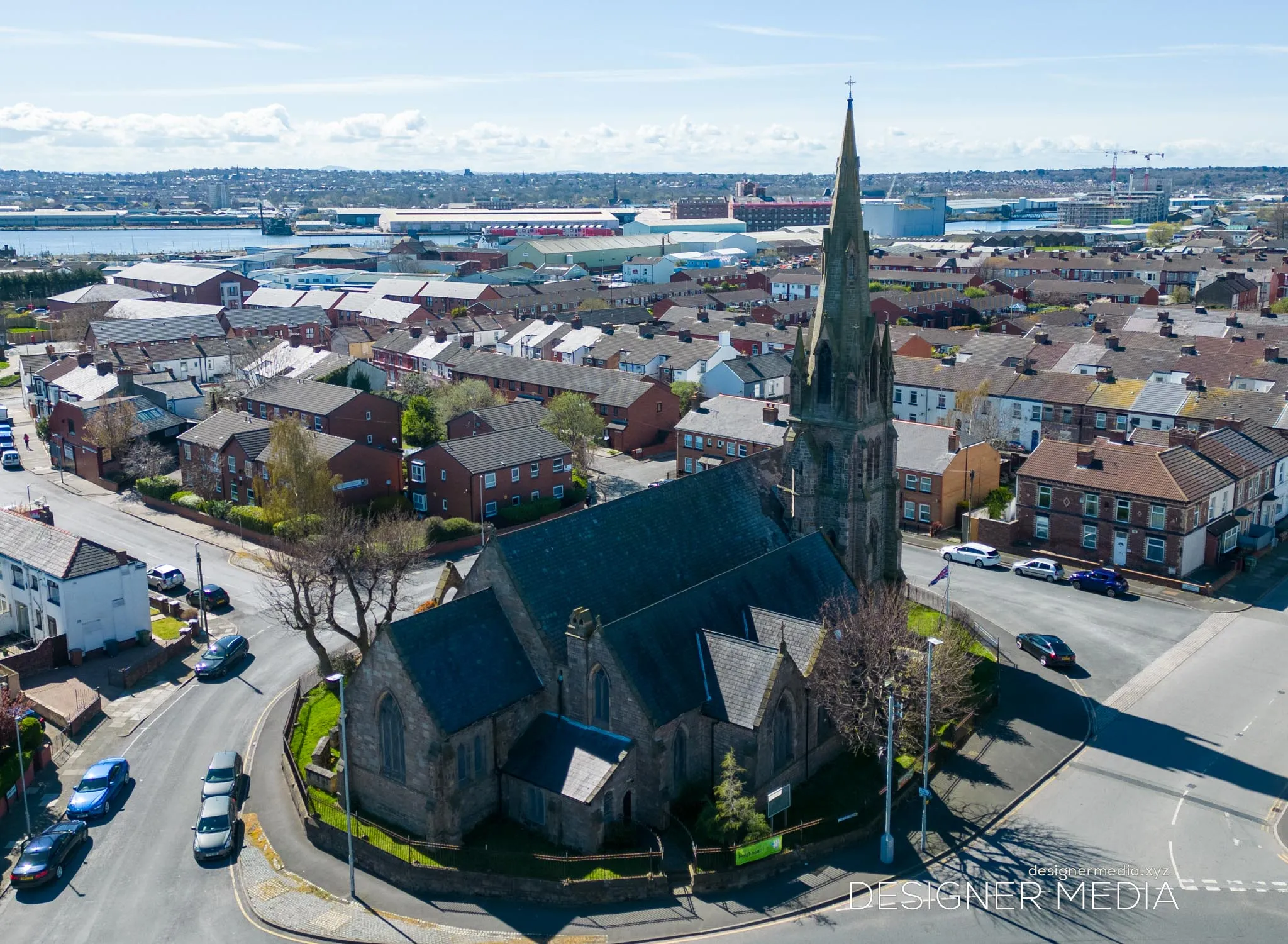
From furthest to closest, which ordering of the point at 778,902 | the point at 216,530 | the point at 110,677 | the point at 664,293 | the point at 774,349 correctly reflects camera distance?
the point at 664,293 < the point at 774,349 < the point at 216,530 < the point at 110,677 < the point at 778,902

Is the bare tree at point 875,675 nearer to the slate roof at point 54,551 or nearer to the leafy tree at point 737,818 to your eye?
the leafy tree at point 737,818

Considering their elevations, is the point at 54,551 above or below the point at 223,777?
above

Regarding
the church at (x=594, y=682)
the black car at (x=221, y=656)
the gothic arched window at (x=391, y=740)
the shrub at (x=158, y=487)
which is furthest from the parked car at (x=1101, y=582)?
the shrub at (x=158, y=487)

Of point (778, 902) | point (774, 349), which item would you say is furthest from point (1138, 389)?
point (778, 902)

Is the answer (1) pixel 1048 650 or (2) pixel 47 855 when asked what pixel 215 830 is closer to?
(2) pixel 47 855

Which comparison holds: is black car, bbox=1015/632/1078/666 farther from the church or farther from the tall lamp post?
the tall lamp post

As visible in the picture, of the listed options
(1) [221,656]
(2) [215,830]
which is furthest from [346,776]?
(1) [221,656]

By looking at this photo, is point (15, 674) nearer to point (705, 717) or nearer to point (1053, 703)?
point (705, 717)
